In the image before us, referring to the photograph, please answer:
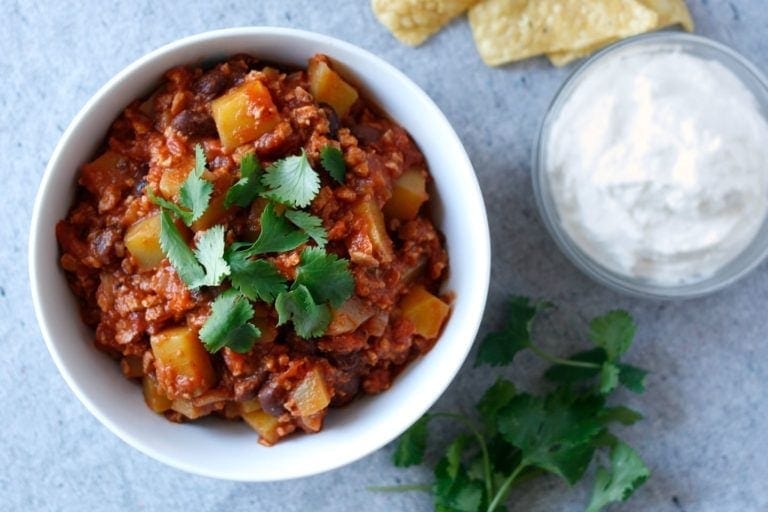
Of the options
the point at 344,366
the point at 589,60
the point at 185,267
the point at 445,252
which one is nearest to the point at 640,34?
the point at 589,60

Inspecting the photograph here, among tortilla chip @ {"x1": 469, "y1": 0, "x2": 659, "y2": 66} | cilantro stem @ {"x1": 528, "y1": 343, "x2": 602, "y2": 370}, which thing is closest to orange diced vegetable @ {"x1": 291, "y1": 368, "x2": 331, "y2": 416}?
cilantro stem @ {"x1": 528, "y1": 343, "x2": 602, "y2": 370}

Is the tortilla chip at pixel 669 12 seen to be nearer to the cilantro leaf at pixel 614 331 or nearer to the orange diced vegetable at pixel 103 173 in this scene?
the cilantro leaf at pixel 614 331

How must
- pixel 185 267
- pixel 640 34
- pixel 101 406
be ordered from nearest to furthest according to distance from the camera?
pixel 185 267 → pixel 101 406 → pixel 640 34

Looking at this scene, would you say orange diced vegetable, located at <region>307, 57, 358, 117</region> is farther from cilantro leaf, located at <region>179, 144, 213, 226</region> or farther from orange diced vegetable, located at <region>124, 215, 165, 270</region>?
orange diced vegetable, located at <region>124, 215, 165, 270</region>

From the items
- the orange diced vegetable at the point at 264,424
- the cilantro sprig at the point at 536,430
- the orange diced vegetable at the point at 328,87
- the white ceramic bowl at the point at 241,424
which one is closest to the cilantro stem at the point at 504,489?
the cilantro sprig at the point at 536,430

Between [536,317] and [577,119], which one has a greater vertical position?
[577,119]

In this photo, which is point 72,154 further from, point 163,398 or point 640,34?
point 640,34
